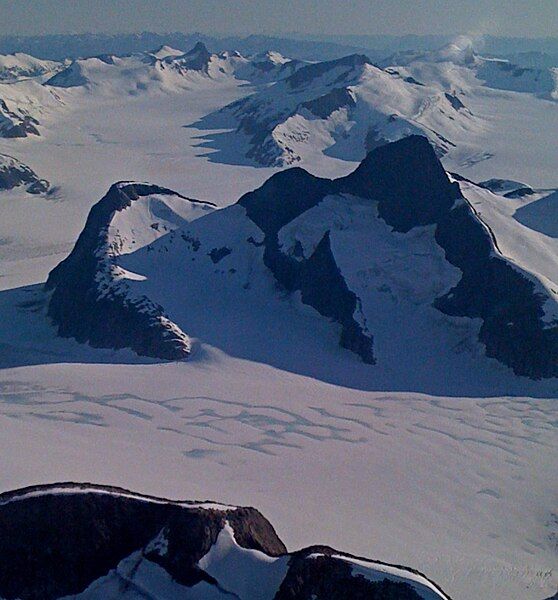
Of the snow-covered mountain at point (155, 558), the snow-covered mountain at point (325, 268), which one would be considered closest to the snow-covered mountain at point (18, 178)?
the snow-covered mountain at point (325, 268)

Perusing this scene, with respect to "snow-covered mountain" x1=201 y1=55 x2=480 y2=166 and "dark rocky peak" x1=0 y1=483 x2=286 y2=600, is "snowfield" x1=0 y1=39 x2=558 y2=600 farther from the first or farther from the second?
"snow-covered mountain" x1=201 y1=55 x2=480 y2=166

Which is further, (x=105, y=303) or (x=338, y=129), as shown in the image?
(x=338, y=129)

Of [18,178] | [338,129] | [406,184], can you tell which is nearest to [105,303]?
[406,184]

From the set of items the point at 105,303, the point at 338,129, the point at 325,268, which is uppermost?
the point at 338,129

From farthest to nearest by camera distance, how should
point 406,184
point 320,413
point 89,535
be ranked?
point 406,184
point 320,413
point 89,535

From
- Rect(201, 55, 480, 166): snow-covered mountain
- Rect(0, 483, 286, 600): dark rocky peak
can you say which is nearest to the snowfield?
Rect(0, 483, 286, 600): dark rocky peak

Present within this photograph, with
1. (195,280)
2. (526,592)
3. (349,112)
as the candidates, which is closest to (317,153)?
(349,112)

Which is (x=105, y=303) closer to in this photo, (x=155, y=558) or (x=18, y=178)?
(x=155, y=558)
